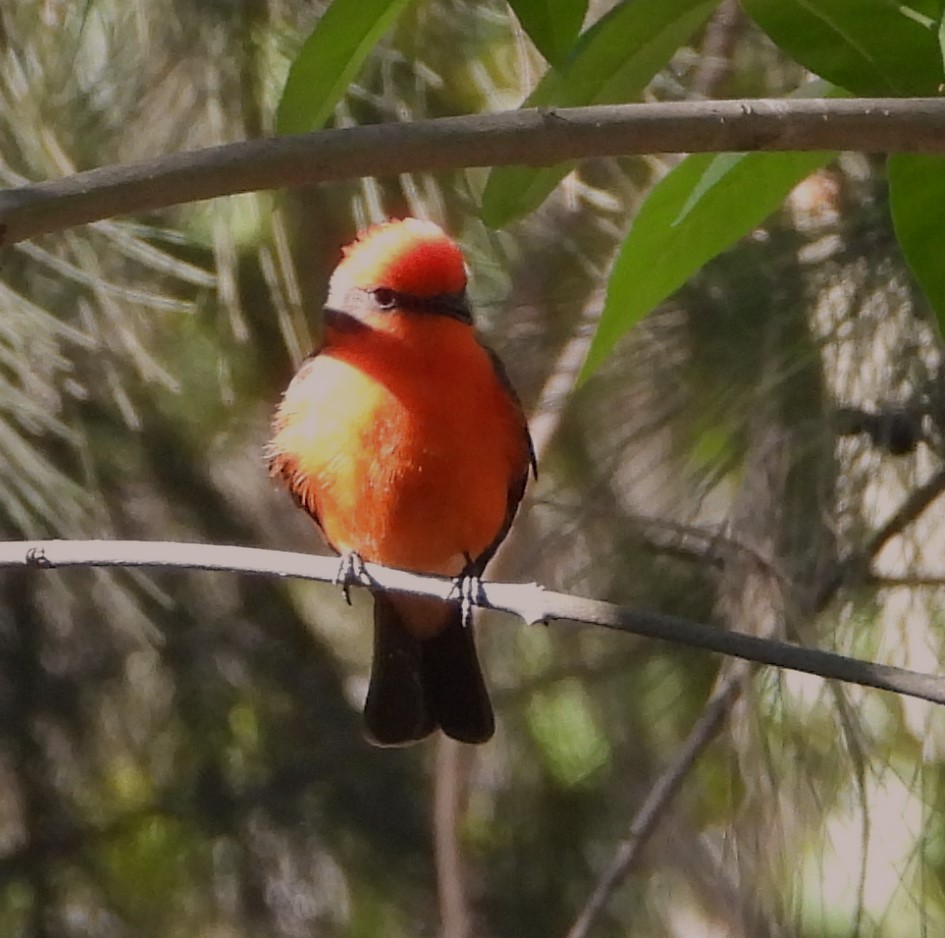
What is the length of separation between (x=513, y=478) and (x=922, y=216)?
53.1 inches

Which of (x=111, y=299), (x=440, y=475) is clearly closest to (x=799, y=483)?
(x=440, y=475)

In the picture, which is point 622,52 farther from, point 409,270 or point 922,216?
point 409,270

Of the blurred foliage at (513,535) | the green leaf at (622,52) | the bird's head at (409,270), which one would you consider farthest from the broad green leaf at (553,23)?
the bird's head at (409,270)

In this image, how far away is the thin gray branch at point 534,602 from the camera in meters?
1.02

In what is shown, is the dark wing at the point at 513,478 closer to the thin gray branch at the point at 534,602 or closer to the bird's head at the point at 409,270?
the bird's head at the point at 409,270

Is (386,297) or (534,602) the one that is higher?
(386,297)

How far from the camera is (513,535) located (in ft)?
9.02

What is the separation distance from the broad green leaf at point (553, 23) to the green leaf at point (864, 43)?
0.35 ft

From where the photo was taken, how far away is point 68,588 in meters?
3.02

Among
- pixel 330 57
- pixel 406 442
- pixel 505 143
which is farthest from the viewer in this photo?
pixel 406 442

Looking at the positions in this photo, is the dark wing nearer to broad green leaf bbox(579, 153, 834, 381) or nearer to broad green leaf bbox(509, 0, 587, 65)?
broad green leaf bbox(579, 153, 834, 381)

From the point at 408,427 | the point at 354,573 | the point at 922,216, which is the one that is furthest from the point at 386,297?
the point at 922,216

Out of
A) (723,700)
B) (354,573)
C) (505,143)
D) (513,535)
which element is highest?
(513,535)

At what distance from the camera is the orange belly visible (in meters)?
2.25
